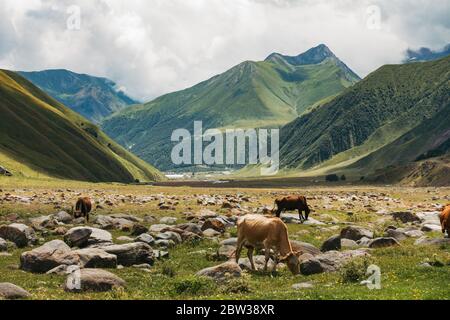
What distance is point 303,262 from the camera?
2567 cm

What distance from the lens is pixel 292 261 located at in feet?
82.1

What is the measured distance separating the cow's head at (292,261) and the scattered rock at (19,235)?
18233mm

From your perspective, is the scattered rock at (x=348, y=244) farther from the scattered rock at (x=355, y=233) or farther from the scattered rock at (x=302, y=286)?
the scattered rock at (x=302, y=286)

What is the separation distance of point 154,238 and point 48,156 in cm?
13483

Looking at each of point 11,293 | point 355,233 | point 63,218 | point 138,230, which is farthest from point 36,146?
point 11,293

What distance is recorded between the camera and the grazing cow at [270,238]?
Result: 25078mm

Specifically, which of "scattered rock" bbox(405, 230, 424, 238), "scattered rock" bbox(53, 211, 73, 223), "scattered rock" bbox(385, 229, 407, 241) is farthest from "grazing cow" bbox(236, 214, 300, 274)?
"scattered rock" bbox(53, 211, 73, 223)

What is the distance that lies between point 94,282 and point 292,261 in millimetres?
9808

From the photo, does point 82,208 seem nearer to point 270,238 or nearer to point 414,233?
point 270,238

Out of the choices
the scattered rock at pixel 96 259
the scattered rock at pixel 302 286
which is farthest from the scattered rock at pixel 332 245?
the scattered rock at pixel 96 259

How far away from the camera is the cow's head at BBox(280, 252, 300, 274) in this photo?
2497 centimetres
